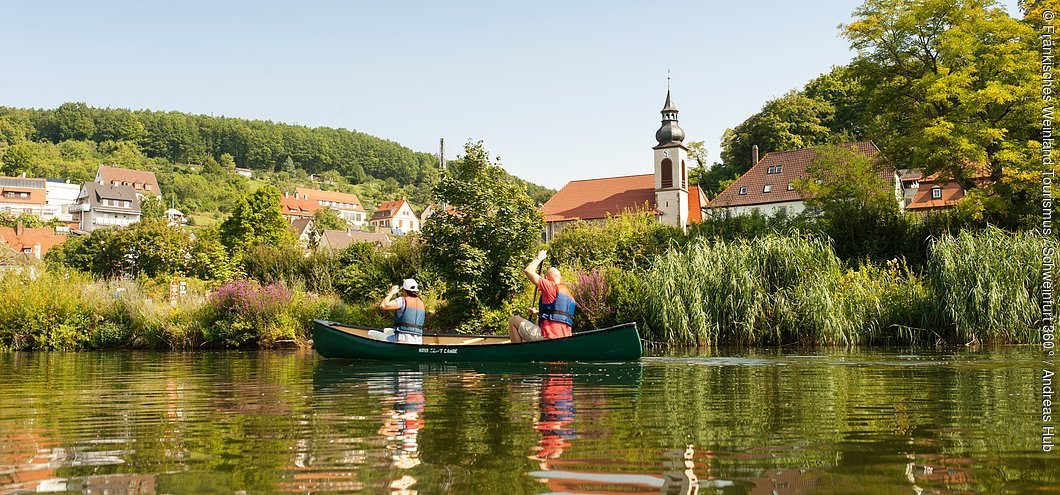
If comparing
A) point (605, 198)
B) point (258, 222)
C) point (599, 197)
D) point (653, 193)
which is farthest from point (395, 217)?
point (258, 222)

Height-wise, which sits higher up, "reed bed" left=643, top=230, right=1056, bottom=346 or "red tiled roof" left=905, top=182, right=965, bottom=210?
"red tiled roof" left=905, top=182, right=965, bottom=210

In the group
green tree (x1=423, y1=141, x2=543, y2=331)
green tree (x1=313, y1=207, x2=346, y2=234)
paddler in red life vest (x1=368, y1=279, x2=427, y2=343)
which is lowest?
paddler in red life vest (x1=368, y1=279, x2=427, y2=343)

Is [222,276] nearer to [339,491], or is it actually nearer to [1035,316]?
[1035,316]

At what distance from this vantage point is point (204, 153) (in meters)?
171

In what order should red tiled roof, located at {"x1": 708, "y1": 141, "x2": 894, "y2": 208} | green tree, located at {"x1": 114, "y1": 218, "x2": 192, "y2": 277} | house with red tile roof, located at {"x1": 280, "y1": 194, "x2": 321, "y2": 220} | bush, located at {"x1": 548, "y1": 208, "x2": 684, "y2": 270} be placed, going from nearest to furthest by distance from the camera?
bush, located at {"x1": 548, "y1": 208, "x2": 684, "y2": 270}, green tree, located at {"x1": 114, "y1": 218, "x2": 192, "y2": 277}, red tiled roof, located at {"x1": 708, "y1": 141, "x2": 894, "y2": 208}, house with red tile roof, located at {"x1": 280, "y1": 194, "x2": 321, "y2": 220}

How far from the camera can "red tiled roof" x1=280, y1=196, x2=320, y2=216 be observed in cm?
14796

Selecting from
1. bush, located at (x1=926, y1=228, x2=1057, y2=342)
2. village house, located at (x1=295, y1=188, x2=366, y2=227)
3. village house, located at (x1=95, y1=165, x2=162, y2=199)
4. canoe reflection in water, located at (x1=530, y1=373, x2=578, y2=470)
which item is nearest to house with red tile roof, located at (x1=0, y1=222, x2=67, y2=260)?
village house, located at (x1=95, y1=165, x2=162, y2=199)

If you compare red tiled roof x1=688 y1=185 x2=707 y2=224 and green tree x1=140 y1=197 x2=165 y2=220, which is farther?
green tree x1=140 y1=197 x2=165 y2=220

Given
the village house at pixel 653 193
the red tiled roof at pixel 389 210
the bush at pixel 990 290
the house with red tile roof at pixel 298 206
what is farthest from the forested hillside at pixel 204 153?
the bush at pixel 990 290

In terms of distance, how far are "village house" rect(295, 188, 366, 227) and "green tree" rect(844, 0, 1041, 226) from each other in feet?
439

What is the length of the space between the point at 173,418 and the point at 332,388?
132 inches

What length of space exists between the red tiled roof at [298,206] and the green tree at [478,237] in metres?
127

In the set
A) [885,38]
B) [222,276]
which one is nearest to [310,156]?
[222,276]

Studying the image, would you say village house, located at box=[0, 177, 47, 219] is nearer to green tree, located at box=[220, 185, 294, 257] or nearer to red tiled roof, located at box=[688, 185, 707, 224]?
green tree, located at box=[220, 185, 294, 257]
